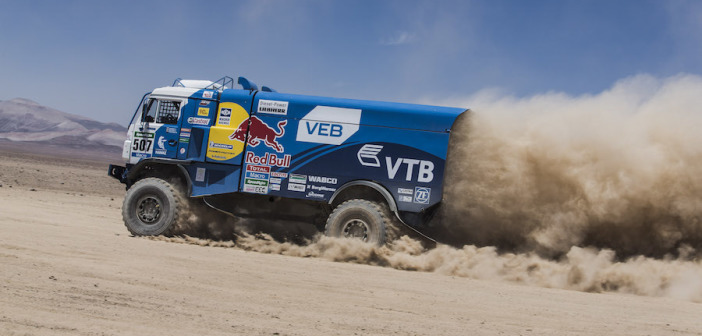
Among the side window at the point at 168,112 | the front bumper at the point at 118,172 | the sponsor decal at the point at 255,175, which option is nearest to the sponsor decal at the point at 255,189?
the sponsor decal at the point at 255,175

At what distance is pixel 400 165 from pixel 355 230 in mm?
1352

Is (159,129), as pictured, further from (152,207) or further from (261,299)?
(261,299)

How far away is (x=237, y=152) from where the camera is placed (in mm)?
10641

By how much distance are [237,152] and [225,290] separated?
4.56m

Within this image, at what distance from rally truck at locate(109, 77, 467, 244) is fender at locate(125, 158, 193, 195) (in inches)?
0.8

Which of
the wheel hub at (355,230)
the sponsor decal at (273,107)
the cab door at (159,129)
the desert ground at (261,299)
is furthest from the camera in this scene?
the cab door at (159,129)

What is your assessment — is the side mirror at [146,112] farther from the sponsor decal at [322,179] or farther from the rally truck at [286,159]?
the sponsor decal at [322,179]

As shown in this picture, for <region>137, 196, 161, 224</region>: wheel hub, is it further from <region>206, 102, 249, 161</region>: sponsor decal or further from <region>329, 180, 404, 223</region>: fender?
<region>329, 180, 404, 223</region>: fender

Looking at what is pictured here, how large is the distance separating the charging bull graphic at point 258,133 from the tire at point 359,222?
1.61 m

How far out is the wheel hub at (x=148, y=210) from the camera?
10.8 m

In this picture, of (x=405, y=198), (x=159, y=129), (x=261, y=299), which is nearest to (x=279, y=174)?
(x=405, y=198)

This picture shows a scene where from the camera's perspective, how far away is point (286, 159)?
10531 mm

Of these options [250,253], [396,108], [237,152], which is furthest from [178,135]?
[396,108]

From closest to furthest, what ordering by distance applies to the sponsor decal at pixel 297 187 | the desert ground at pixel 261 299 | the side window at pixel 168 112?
the desert ground at pixel 261 299
the sponsor decal at pixel 297 187
the side window at pixel 168 112
